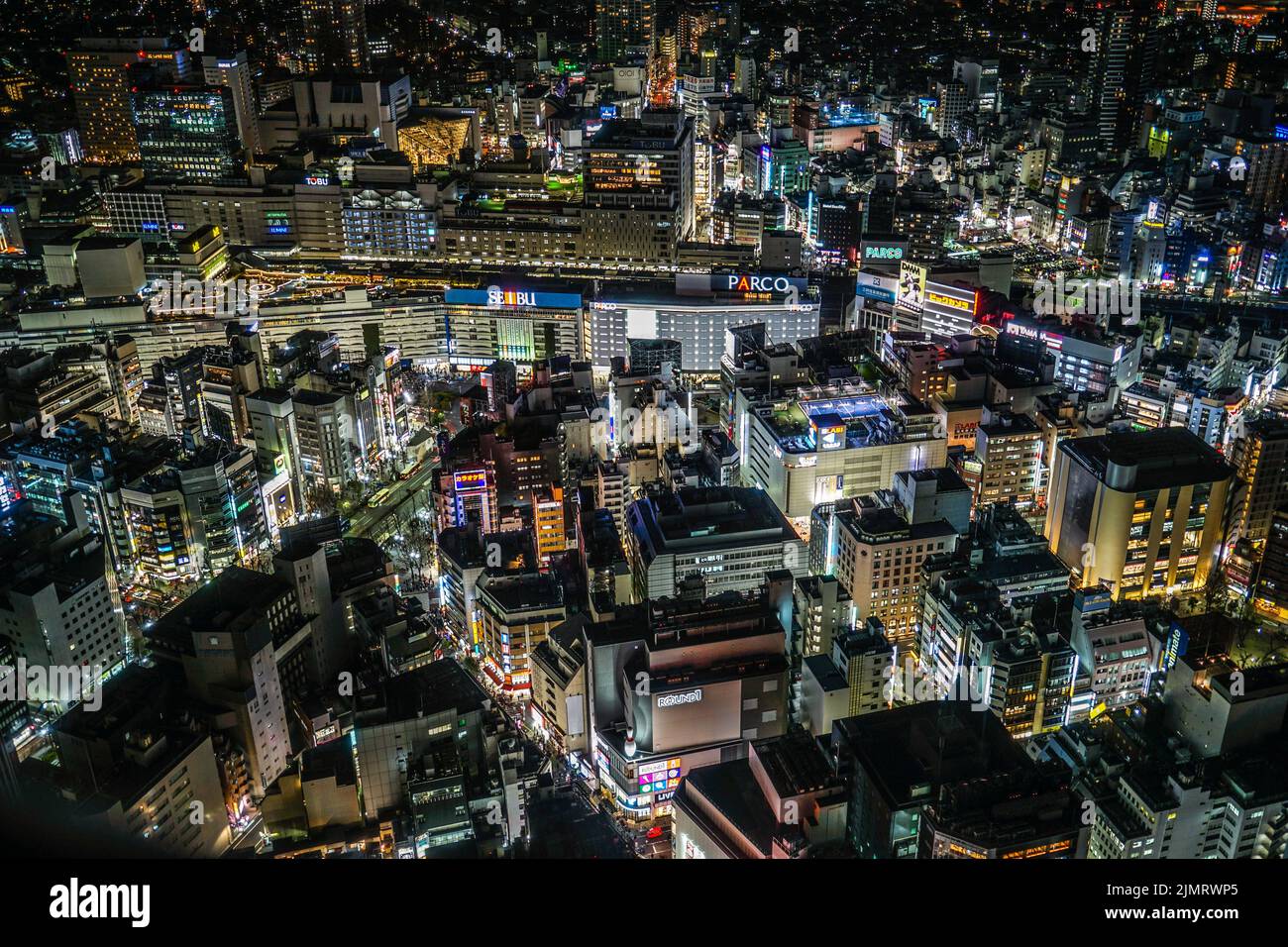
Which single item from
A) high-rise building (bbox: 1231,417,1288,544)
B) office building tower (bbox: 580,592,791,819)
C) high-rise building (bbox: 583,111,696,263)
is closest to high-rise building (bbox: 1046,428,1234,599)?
high-rise building (bbox: 1231,417,1288,544)

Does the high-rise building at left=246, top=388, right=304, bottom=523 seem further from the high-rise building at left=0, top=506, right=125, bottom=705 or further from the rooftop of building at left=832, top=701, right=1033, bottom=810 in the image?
the rooftop of building at left=832, top=701, right=1033, bottom=810

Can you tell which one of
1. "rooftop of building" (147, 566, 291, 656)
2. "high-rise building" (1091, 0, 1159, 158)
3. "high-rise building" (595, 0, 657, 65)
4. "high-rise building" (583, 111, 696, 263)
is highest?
"high-rise building" (595, 0, 657, 65)

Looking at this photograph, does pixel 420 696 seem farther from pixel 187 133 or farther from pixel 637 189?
pixel 187 133

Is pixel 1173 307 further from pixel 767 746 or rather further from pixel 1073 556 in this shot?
pixel 767 746

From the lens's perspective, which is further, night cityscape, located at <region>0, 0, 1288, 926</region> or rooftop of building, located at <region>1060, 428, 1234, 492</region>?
rooftop of building, located at <region>1060, 428, 1234, 492</region>

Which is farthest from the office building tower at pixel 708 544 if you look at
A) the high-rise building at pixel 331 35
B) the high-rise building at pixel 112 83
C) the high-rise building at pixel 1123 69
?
the high-rise building at pixel 331 35
